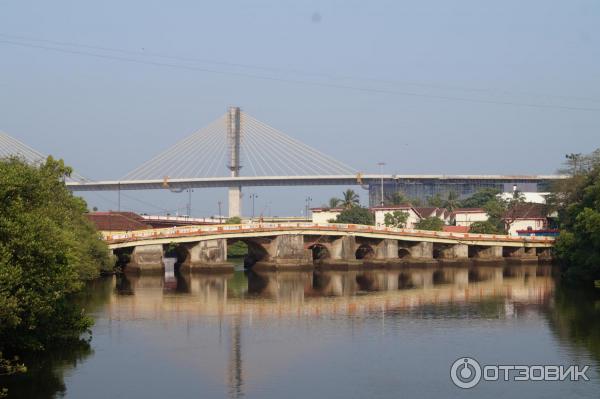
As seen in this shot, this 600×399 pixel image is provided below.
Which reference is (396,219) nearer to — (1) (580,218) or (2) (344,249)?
(2) (344,249)

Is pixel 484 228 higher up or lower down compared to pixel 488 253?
higher up

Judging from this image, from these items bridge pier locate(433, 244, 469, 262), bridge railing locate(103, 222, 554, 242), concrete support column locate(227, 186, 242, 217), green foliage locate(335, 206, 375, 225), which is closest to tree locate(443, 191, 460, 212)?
green foliage locate(335, 206, 375, 225)

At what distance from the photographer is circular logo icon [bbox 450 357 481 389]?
2855 cm

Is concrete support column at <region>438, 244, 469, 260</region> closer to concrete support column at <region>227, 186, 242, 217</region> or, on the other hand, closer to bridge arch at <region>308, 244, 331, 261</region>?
bridge arch at <region>308, 244, 331, 261</region>

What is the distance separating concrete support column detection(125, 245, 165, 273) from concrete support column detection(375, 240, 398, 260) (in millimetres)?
18686

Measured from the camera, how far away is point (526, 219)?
305 feet

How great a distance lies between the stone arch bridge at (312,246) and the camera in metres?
66.8

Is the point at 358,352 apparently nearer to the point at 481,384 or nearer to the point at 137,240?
the point at 481,384

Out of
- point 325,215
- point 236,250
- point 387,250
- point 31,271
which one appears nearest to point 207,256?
point 387,250

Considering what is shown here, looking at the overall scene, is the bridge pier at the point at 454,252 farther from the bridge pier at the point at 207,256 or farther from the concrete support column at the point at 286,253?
the bridge pier at the point at 207,256

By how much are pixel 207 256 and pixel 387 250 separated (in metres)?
15.5

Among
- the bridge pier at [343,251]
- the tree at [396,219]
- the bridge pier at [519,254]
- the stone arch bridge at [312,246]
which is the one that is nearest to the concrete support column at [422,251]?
the stone arch bridge at [312,246]

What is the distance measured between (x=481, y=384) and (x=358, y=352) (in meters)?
6.29

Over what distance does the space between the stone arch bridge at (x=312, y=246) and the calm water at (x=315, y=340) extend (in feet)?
24.5
